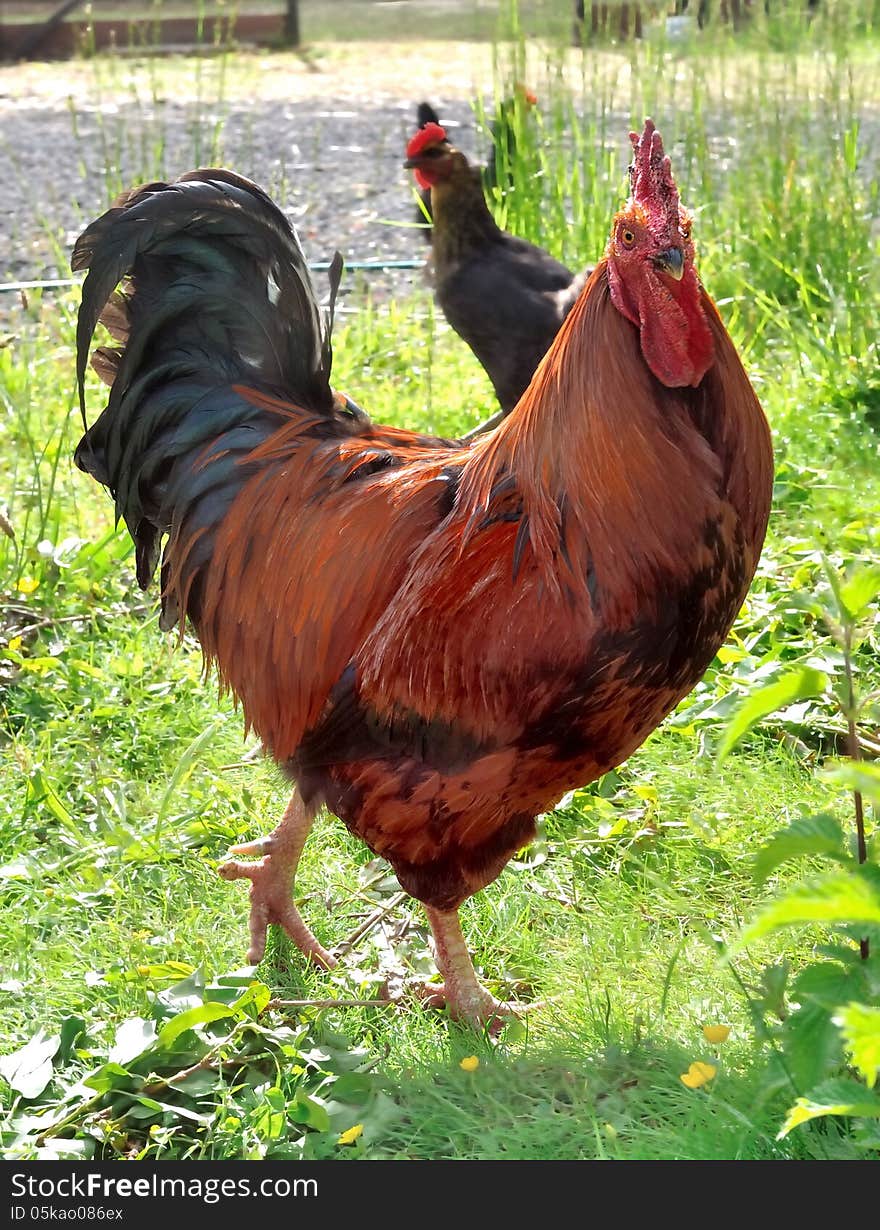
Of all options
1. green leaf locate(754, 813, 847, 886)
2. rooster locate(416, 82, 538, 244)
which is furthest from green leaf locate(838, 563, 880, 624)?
rooster locate(416, 82, 538, 244)

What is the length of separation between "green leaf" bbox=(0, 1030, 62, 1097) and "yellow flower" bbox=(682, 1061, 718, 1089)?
4.65 ft

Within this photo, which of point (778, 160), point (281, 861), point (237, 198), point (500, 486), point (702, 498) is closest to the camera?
point (702, 498)

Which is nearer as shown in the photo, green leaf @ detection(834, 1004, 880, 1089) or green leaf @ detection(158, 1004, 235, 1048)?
green leaf @ detection(834, 1004, 880, 1089)

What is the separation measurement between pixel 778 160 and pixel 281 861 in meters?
5.00

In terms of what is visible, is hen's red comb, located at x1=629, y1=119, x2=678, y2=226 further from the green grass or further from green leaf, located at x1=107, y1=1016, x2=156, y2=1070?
green leaf, located at x1=107, y1=1016, x2=156, y2=1070

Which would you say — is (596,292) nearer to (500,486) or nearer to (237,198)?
(500,486)

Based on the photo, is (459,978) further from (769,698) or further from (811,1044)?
(769,698)

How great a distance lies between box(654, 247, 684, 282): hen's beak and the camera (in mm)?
2414

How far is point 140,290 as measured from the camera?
3131mm

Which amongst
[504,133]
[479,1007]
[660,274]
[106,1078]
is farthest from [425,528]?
[504,133]

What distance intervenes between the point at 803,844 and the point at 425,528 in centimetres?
123

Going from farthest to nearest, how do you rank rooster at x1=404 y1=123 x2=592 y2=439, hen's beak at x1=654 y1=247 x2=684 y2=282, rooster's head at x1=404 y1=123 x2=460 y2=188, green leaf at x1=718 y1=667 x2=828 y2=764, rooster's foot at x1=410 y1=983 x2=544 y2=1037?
rooster's head at x1=404 y1=123 x2=460 y2=188
rooster at x1=404 y1=123 x2=592 y2=439
rooster's foot at x1=410 y1=983 x2=544 y2=1037
hen's beak at x1=654 y1=247 x2=684 y2=282
green leaf at x1=718 y1=667 x2=828 y2=764

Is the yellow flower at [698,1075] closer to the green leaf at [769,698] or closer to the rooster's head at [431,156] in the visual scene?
the green leaf at [769,698]
